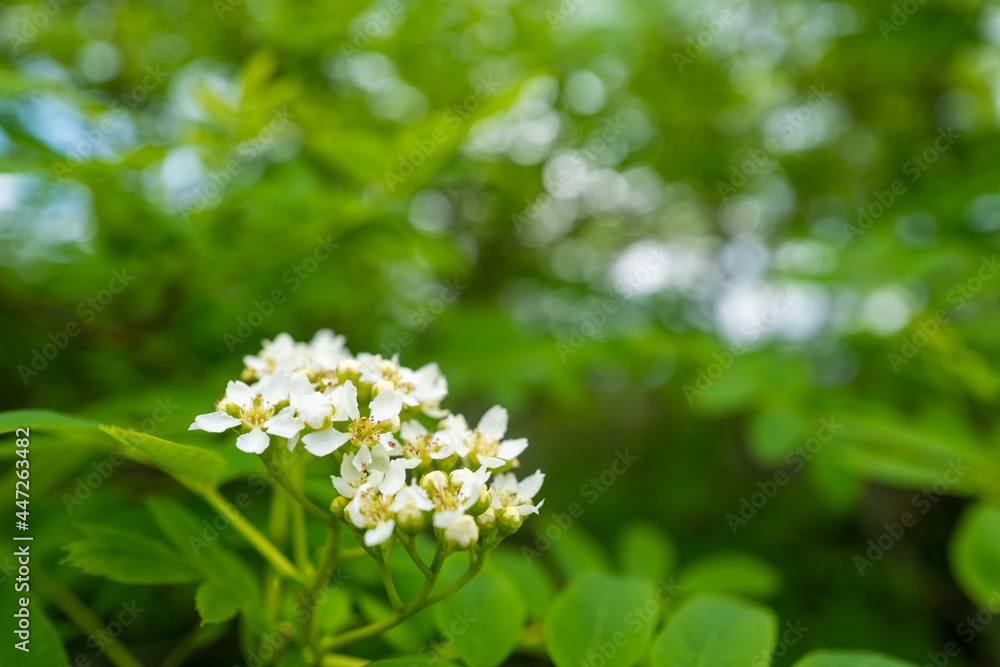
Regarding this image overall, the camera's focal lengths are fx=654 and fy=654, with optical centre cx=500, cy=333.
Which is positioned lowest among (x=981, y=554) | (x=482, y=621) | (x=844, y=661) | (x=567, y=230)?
(x=567, y=230)

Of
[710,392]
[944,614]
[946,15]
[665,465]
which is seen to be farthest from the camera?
[665,465]

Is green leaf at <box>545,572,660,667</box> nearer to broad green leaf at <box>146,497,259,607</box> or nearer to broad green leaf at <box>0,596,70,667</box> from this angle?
broad green leaf at <box>146,497,259,607</box>

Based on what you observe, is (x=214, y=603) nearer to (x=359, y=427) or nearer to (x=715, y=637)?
(x=359, y=427)

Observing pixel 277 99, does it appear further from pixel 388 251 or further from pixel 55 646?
pixel 55 646

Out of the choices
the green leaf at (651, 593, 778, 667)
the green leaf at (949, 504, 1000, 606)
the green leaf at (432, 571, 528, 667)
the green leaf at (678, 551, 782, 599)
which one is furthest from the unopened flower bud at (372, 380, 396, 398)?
the green leaf at (949, 504, 1000, 606)

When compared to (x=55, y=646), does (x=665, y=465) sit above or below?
below

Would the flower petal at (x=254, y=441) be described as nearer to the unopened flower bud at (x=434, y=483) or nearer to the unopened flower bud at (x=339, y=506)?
the unopened flower bud at (x=339, y=506)

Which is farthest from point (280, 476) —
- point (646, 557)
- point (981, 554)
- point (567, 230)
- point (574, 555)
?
point (567, 230)

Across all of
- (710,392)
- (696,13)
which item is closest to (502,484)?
(710,392)
